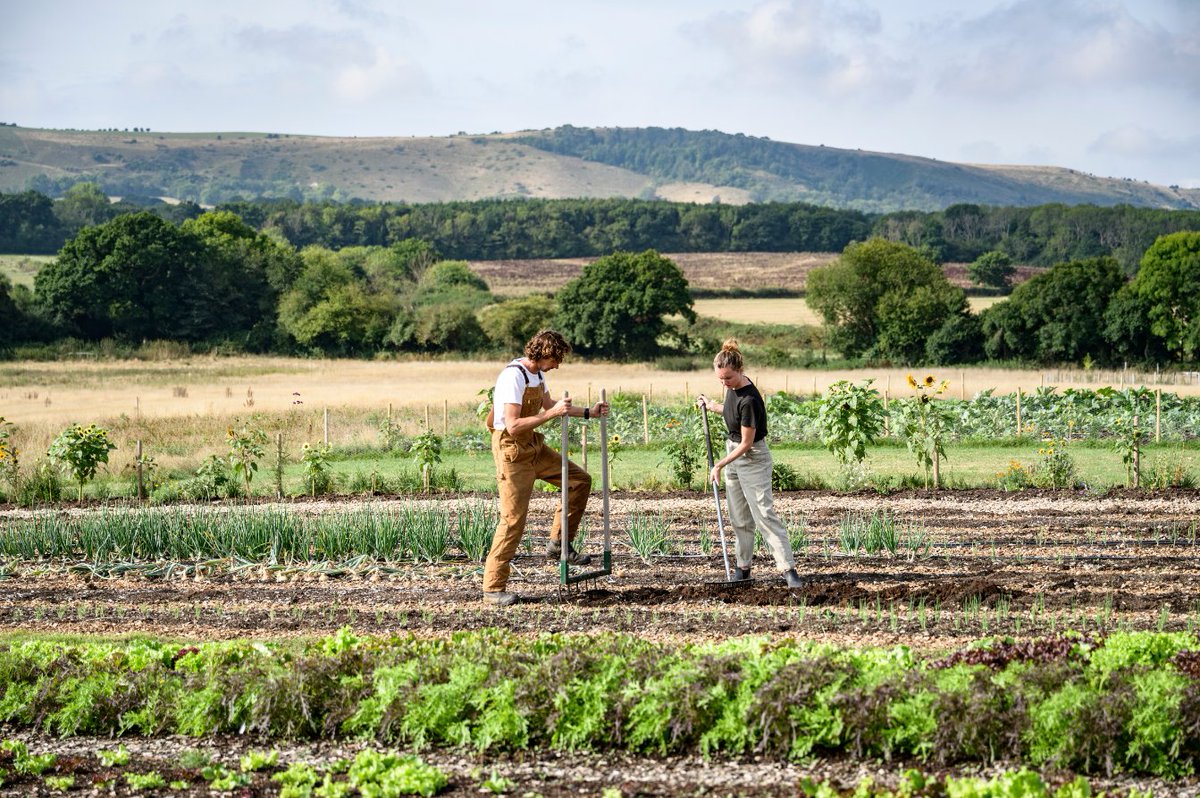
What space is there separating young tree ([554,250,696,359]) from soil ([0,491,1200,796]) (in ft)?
162

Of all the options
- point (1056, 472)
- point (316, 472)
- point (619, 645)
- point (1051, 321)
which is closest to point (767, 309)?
point (1051, 321)

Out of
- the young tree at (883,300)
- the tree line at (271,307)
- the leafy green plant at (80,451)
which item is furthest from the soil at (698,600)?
the tree line at (271,307)

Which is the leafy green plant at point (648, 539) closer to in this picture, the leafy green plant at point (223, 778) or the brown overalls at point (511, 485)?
the brown overalls at point (511, 485)

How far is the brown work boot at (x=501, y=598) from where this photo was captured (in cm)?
991

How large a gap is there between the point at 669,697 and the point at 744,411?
3851 millimetres

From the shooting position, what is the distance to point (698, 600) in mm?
9914

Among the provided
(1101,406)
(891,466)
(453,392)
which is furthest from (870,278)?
(891,466)

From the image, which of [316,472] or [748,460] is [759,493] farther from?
[316,472]

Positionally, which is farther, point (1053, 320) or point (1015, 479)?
point (1053, 320)

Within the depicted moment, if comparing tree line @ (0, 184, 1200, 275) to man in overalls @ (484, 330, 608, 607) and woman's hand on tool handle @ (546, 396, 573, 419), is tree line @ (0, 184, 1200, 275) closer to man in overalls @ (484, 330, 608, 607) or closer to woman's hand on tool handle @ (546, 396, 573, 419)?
man in overalls @ (484, 330, 608, 607)

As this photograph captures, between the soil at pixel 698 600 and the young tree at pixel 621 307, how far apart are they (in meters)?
49.3

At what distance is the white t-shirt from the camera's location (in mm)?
9773

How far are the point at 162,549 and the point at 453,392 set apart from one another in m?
28.2

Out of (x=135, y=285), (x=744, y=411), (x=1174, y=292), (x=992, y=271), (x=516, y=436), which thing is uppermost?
(x=992, y=271)
